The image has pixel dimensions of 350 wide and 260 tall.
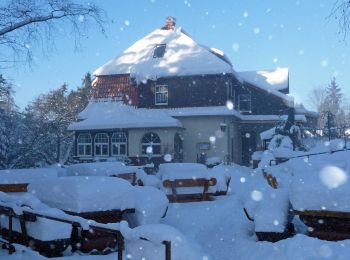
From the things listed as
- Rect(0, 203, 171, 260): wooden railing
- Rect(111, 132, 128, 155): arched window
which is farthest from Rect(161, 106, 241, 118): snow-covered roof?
Rect(0, 203, 171, 260): wooden railing

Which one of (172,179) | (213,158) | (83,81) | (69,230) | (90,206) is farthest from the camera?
(83,81)

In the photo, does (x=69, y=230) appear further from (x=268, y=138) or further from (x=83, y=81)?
(x=83, y=81)

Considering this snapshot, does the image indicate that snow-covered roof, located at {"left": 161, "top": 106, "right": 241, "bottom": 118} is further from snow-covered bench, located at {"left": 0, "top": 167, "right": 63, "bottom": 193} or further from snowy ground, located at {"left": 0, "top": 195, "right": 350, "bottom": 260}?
snow-covered bench, located at {"left": 0, "top": 167, "right": 63, "bottom": 193}

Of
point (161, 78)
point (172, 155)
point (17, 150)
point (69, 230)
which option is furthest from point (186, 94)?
point (69, 230)

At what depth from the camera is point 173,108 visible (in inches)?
1188

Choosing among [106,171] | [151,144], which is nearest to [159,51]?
[151,144]

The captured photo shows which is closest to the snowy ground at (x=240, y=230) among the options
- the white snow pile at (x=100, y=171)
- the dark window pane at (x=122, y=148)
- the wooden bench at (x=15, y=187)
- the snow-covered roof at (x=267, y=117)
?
the white snow pile at (x=100, y=171)

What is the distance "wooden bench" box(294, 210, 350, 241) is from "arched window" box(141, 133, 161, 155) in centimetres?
2075

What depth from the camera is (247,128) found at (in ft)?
104

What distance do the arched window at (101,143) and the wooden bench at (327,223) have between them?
23042 millimetres

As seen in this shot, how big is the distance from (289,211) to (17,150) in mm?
16814

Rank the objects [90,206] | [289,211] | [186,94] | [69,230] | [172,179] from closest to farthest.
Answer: [69,230], [90,206], [289,211], [172,179], [186,94]

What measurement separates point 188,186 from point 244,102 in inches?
778

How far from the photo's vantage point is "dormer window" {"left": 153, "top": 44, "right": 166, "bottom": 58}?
32.1 meters
